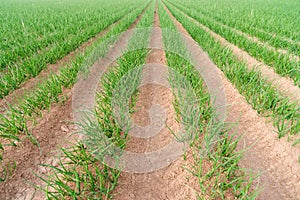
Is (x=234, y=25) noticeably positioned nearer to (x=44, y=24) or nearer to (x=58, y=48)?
(x=58, y=48)

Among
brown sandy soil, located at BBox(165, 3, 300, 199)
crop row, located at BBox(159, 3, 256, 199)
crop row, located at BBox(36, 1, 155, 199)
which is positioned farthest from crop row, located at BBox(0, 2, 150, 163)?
brown sandy soil, located at BBox(165, 3, 300, 199)

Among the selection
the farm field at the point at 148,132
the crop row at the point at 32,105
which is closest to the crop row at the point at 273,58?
the farm field at the point at 148,132

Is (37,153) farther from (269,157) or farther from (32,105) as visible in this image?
(269,157)

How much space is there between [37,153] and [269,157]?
8.19 ft

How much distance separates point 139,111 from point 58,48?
3.23 m

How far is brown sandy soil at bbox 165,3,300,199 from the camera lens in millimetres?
1659

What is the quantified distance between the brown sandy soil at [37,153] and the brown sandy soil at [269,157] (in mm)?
1795

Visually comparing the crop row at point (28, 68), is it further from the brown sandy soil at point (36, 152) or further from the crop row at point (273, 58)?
the crop row at point (273, 58)

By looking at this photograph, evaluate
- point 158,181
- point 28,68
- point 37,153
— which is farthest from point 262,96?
point 28,68

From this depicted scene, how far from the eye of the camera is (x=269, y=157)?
198 centimetres

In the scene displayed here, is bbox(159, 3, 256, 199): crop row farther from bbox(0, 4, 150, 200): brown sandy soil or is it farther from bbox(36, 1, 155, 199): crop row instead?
bbox(0, 4, 150, 200): brown sandy soil

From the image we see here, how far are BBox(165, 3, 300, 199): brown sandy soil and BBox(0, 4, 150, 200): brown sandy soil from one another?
179cm

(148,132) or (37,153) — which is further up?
(37,153)

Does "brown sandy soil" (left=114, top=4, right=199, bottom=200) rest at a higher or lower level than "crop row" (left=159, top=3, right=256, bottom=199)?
lower
